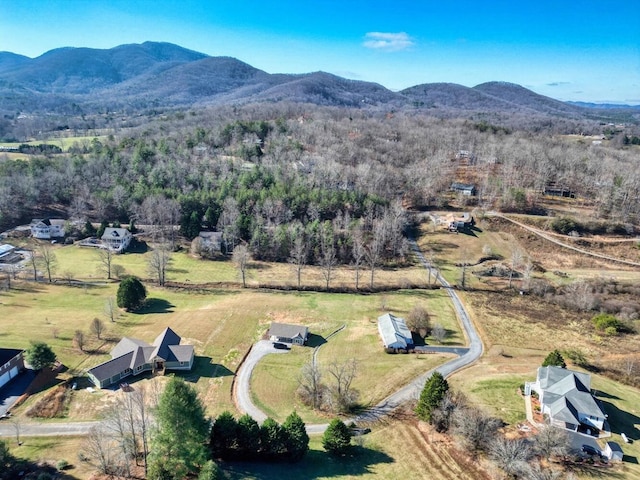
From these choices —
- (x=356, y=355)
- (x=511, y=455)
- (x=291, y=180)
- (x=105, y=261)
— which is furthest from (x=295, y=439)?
(x=291, y=180)

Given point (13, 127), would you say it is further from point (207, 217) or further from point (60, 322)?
point (60, 322)

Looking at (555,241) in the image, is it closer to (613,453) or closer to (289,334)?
(613,453)

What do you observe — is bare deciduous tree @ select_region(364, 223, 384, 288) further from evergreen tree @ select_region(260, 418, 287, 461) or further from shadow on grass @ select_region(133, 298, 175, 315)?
evergreen tree @ select_region(260, 418, 287, 461)

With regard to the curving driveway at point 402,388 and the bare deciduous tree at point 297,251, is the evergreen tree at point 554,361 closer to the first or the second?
the curving driveway at point 402,388

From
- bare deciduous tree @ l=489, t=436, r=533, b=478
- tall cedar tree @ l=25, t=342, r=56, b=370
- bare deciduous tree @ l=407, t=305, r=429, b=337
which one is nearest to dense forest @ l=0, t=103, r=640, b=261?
bare deciduous tree @ l=407, t=305, r=429, b=337

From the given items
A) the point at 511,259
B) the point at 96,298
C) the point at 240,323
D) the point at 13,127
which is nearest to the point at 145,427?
the point at 240,323

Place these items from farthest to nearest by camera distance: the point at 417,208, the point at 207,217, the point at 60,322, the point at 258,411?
the point at 417,208
the point at 207,217
the point at 60,322
the point at 258,411
